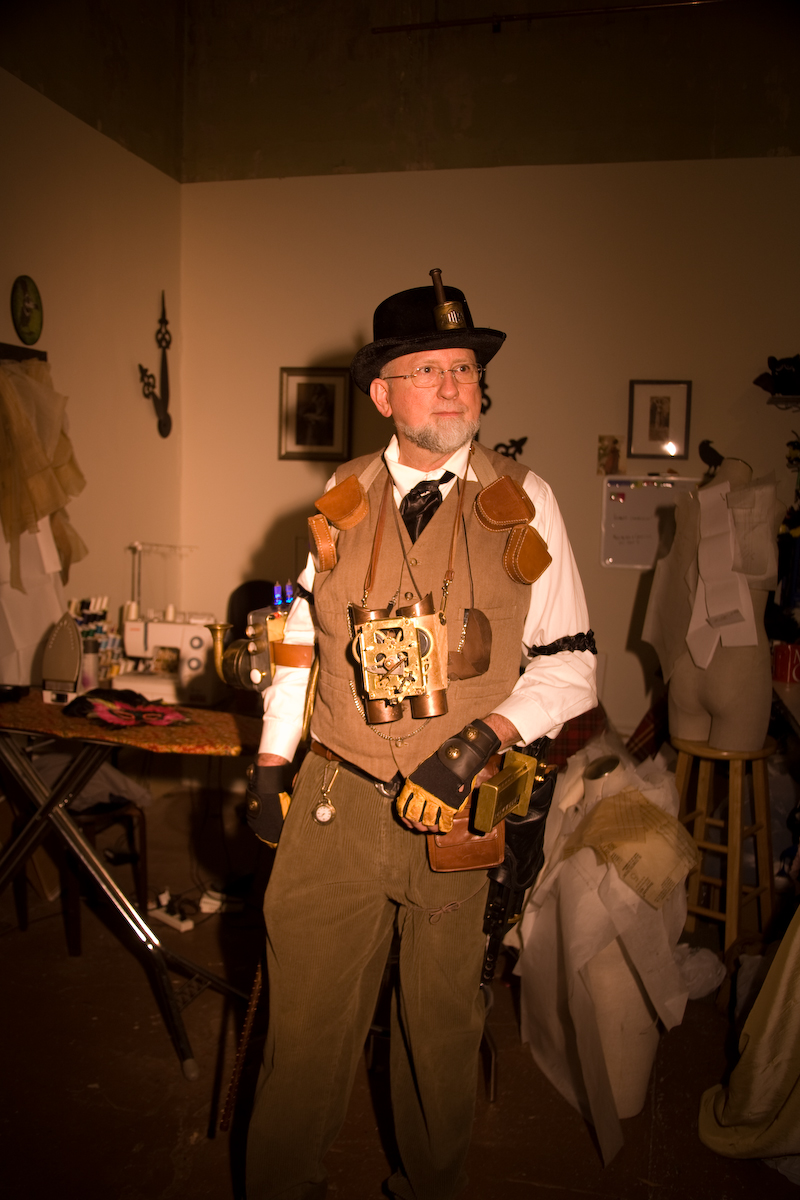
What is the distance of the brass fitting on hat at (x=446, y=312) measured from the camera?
1774 millimetres

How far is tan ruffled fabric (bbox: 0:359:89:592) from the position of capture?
319cm

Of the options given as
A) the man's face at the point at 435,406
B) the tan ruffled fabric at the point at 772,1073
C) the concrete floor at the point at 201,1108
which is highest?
the man's face at the point at 435,406

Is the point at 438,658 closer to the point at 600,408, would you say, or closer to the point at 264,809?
the point at 264,809

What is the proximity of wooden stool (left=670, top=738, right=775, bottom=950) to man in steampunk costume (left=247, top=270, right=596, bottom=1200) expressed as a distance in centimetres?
142

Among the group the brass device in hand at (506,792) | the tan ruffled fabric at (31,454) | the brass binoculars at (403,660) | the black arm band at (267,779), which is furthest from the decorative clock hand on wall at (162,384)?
the brass device in hand at (506,792)

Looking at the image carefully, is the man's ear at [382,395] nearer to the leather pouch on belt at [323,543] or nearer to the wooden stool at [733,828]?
the leather pouch on belt at [323,543]

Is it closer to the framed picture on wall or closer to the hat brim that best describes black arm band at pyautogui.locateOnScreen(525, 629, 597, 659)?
the hat brim

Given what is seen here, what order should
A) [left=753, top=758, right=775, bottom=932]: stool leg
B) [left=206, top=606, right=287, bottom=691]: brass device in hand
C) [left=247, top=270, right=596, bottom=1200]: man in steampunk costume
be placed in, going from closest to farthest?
1. [left=247, top=270, right=596, bottom=1200]: man in steampunk costume
2. [left=206, top=606, right=287, bottom=691]: brass device in hand
3. [left=753, top=758, right=775, bottom=932]: stool leg

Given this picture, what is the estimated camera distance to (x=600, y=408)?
4.09 meters

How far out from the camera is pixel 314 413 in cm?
438

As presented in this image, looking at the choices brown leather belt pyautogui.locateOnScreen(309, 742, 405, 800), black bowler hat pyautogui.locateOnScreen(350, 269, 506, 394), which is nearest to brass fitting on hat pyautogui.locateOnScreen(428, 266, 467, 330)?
black bowler hat pyautogui.locateOnScreen(350, 269, 506, 394)

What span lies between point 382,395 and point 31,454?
6.36 ft

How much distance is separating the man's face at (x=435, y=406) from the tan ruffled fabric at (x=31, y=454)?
199cm

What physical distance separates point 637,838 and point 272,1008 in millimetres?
1126
